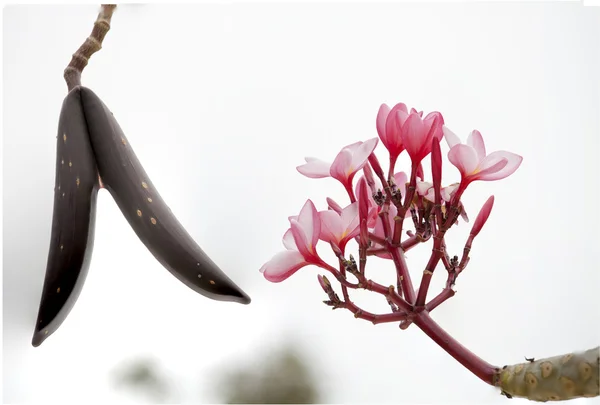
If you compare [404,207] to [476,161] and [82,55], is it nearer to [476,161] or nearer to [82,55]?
[476,161]

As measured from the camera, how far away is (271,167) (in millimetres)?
608

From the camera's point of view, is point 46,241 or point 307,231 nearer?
point 307,231

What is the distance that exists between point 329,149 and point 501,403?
1.06ft

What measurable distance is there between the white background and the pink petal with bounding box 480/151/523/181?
10.4 inches

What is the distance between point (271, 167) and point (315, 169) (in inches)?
10.6

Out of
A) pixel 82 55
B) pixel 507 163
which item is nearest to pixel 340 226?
pixel 507 163

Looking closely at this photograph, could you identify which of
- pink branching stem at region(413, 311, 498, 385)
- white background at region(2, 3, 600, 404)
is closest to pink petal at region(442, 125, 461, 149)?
pink branching stem at region(413, 311, 498, 385)

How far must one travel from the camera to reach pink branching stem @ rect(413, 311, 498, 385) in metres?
0.29

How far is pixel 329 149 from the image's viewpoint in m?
0.60

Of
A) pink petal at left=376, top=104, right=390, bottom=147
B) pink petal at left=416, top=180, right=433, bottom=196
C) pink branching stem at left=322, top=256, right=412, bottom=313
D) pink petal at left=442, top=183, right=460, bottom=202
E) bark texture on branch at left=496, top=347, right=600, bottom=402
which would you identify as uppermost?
pink petal at left=376, top=104, right=390, bottom=147

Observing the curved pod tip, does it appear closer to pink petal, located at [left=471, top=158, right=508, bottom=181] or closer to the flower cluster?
the flower cluster

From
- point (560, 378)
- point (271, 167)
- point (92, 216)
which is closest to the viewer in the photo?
point (560, 378)

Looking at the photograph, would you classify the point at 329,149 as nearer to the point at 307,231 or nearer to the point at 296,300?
the point at 296,300

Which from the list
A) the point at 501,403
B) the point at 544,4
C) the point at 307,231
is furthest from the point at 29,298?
the point at 544,4
